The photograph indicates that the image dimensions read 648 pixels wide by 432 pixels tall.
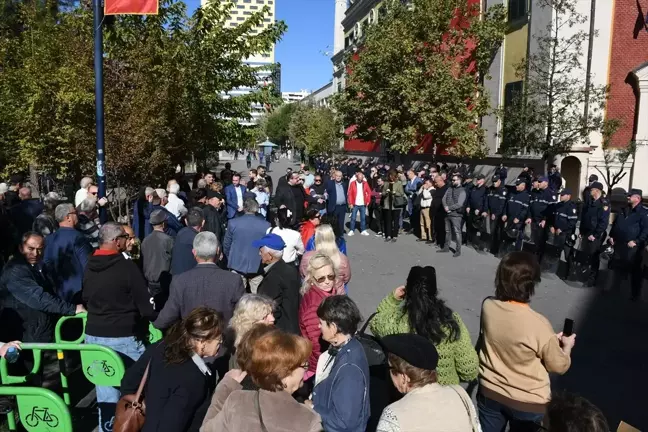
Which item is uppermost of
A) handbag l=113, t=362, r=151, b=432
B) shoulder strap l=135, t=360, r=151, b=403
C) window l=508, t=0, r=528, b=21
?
window l=508, t=0, r=528, b=21

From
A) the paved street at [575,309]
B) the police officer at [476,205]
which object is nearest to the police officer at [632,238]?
the paved street at [575,309]

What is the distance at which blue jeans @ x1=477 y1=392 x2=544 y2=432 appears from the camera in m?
3.43

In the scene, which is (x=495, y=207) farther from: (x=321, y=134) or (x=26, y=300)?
(x=321, y=134)

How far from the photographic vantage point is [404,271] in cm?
1138

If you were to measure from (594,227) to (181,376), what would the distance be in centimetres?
894

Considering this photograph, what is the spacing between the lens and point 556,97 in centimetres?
1678

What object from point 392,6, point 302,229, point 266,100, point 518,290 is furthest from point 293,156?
point 518,290

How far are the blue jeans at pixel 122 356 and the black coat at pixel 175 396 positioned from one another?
1435mm

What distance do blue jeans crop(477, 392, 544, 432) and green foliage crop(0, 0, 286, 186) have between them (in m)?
7.59

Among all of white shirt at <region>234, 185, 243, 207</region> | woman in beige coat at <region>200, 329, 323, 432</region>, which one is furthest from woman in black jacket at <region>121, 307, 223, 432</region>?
white shirt at <region>234, 185, 243, 207</region>

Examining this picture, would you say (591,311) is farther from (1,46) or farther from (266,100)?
(1,46)

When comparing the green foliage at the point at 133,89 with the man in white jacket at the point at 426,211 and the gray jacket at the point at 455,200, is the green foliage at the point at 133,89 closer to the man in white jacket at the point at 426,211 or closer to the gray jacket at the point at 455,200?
the man in white jacket at the point at 426,211

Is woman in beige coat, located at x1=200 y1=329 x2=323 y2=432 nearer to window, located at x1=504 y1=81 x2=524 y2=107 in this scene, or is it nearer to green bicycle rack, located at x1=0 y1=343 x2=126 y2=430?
green bicycle rack, located at x1=0 y1=343 x2=126 y2=430

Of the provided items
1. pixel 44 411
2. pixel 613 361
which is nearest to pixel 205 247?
pixel 44 411
